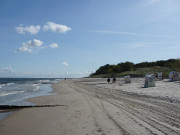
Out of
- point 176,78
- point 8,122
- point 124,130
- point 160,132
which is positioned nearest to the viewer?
point 160,132

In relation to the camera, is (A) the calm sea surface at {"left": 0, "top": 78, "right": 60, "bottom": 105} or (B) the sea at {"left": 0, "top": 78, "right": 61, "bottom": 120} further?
(A) the calm sea surface at {"left": 0, "top": 78, "right": 60, "bottom": 105}

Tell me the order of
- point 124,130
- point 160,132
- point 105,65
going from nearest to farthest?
point 160,132, point 124,130, point 105,65

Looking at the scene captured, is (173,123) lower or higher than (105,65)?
lower

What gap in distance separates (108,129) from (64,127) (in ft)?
5.53

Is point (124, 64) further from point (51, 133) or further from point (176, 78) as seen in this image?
point (51, 133)

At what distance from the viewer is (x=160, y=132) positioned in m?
6.02

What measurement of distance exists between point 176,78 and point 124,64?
6745cm

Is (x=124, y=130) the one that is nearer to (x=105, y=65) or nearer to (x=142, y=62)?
(x=142, y=62)

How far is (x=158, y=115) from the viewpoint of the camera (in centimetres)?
833

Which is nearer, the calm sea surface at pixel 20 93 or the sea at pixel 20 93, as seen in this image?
the sea at pixel 20 93

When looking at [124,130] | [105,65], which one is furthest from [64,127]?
[105,65]

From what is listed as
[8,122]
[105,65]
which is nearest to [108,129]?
[8,122]

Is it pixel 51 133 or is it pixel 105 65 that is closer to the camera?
pixel 51 133

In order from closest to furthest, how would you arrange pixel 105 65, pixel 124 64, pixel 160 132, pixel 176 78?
1. pixel 160 132
2. pixel 176 78
3. pixel 124 64
4. pixel 105 65
